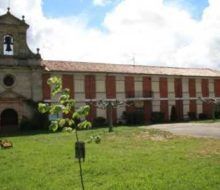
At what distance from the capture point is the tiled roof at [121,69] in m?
37.2

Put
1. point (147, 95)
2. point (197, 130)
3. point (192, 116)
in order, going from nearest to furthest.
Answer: point (197, 130), point (147, 95), point (192, 116)

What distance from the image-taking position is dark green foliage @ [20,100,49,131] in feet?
110

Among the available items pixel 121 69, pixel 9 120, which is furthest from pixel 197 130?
pixel 9 120

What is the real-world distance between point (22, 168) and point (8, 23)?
23175 millimetres

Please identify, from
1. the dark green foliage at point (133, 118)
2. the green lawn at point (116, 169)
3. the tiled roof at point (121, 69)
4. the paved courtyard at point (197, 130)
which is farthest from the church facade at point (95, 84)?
the green lawn at point (116, 169)

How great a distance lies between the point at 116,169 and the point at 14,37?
2467cm

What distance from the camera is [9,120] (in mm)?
34031

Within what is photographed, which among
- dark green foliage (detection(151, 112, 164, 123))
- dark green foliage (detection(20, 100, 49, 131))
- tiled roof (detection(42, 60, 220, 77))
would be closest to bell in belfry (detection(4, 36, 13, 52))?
tiled roof (detection(42, 60, 220, 77))

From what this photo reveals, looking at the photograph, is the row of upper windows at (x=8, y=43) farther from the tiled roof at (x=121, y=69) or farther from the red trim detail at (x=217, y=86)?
the red trim detail at (x=217, y=86)

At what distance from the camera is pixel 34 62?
34.5m

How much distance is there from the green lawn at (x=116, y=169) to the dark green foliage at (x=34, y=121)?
15135mm

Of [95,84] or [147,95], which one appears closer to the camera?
[95,84]

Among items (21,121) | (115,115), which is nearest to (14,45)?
(21,121)

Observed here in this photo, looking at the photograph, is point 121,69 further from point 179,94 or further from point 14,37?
point 14,37
